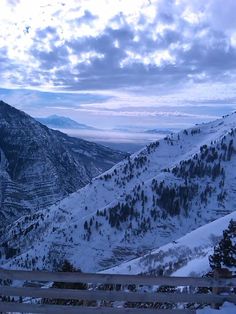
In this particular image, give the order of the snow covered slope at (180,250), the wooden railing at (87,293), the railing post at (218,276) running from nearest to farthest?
the wooden railing at (87,293), the railing post at (218,276), the snow covered slope at (180,250)

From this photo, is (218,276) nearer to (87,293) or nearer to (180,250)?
(87,293)

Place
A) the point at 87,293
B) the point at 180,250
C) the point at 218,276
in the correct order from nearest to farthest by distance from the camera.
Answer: the point at 87,293 < the point at 218,276 < the point at 180,250

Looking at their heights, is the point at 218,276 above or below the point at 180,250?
above

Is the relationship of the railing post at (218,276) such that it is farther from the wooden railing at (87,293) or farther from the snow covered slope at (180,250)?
the snow covered slope at (180,250)

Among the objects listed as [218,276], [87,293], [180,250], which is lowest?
[180,250]

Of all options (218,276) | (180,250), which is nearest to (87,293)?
(218,276)

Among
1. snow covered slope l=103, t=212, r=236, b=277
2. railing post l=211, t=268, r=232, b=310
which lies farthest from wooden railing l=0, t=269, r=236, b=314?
snow covered slope l=103, t=212, r=236, b=277

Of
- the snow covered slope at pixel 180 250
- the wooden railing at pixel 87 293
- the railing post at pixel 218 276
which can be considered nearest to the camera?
the wooden railing at pixel 87 293

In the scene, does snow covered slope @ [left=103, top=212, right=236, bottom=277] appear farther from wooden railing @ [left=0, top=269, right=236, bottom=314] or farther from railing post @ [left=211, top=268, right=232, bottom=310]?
wooden railing @ [left=0, top=269, right=236, bottom=314]

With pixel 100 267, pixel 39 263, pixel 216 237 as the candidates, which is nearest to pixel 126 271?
pixel 216 237

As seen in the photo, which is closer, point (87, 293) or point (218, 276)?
point (87, 293)

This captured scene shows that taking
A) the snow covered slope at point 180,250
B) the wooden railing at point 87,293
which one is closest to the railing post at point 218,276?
the wooden railing at point 87,293

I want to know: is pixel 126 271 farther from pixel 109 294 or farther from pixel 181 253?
pixel 109 294
